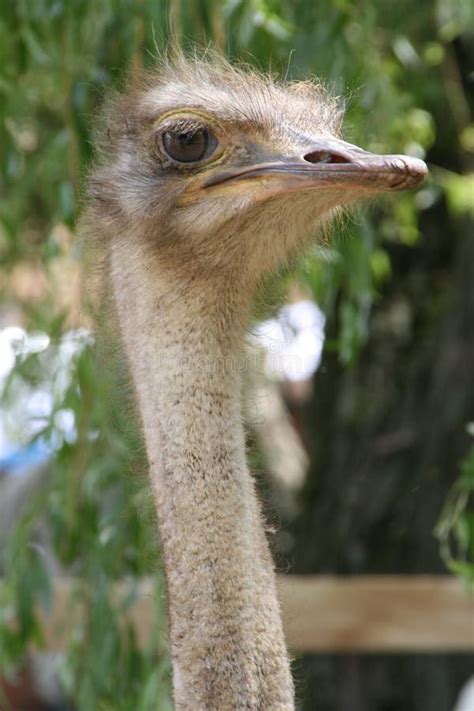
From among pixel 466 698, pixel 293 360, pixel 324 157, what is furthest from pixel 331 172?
pixel 466 698

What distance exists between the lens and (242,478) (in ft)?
6.45

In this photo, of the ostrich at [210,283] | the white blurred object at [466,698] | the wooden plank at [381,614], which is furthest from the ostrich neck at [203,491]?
the white blurred object at [466,698]

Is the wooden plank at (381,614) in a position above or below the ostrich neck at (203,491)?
below

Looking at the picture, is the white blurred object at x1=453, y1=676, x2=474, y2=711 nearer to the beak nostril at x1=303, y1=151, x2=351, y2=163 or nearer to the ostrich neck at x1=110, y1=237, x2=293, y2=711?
the ostrich neck at x1=110, y1=237, x2=293, y2=711

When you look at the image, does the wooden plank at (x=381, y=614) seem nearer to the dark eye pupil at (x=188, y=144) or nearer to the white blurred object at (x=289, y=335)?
the white blurred object at (x=289, y=335)

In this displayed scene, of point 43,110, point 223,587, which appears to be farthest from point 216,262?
point 43,110

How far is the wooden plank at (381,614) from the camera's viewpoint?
14.5ft

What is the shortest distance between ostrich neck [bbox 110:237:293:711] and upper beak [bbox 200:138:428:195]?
0.56 ft

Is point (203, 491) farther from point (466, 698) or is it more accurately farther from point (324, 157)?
point (466, 698)

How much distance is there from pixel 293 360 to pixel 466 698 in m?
1.83

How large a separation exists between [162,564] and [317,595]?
2.53 meters

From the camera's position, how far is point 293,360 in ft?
12.3

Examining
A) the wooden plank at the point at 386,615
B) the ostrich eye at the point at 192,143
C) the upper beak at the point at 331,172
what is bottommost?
the wooden plank at the point at 386,615

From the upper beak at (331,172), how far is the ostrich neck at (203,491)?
17 cm
